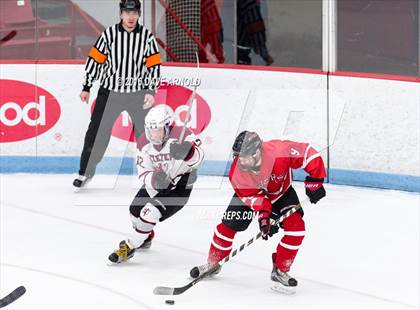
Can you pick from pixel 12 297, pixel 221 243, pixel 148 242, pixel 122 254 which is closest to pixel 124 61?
pixel 148 242

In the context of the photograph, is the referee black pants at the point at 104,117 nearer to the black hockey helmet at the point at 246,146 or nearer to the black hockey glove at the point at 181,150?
the black hockey glove at the point at 181,150

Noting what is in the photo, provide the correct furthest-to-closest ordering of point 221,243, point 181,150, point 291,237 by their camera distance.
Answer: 1. point 181,150
2. point 221,243
3. point 291,237

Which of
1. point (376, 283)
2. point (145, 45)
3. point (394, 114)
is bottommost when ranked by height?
point (376, 283)

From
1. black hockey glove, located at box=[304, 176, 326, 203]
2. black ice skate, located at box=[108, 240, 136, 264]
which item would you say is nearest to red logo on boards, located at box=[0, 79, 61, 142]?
black ice skate, located at box=[108, 240, 136, 264]

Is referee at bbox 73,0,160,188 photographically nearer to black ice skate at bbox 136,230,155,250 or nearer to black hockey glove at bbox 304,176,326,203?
black ice skate at bbox 136,230,155,250

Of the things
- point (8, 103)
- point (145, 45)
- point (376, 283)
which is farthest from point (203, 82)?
point (376, 283)

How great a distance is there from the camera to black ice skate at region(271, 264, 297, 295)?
4.12 m

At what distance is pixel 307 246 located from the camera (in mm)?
4965

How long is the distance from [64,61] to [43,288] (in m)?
2.95

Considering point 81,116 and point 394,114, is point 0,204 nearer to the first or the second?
point 81,116

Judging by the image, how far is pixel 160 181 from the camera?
459cm

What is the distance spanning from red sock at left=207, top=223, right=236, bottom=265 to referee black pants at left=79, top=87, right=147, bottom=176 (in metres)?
1.96

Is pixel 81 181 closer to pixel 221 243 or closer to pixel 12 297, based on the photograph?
pixel 221 243

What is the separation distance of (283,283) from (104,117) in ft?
7.76
